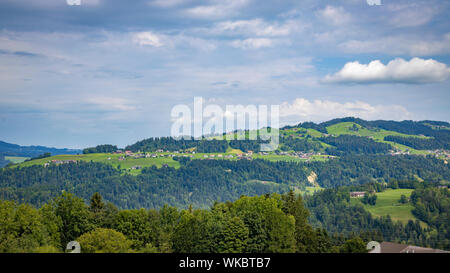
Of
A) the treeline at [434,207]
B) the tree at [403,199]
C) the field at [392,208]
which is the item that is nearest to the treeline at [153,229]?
the field at [392,208]

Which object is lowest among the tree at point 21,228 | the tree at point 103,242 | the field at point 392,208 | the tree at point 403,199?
the field at point 392,208

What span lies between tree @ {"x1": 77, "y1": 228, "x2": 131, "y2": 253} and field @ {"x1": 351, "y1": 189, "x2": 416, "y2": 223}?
138229 mm

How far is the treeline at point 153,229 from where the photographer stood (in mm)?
50500

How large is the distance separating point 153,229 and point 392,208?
14163cm

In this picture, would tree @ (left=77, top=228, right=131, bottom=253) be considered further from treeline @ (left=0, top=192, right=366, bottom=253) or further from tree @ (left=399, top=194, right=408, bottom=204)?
tree @ (left=399, top=194, right=408, bottom=204)

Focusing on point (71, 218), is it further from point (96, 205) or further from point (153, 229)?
point (153, 229)

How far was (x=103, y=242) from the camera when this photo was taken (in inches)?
1976

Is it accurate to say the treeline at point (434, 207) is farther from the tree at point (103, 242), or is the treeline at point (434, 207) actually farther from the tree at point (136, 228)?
the tree at point (103, 242)

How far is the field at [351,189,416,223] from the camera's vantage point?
6531 inches

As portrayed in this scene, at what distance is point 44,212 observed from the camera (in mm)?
57281

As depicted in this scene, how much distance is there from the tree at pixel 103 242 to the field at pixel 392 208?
138 meters

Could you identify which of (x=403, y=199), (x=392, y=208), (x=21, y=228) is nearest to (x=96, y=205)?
(x=21, y=228)
